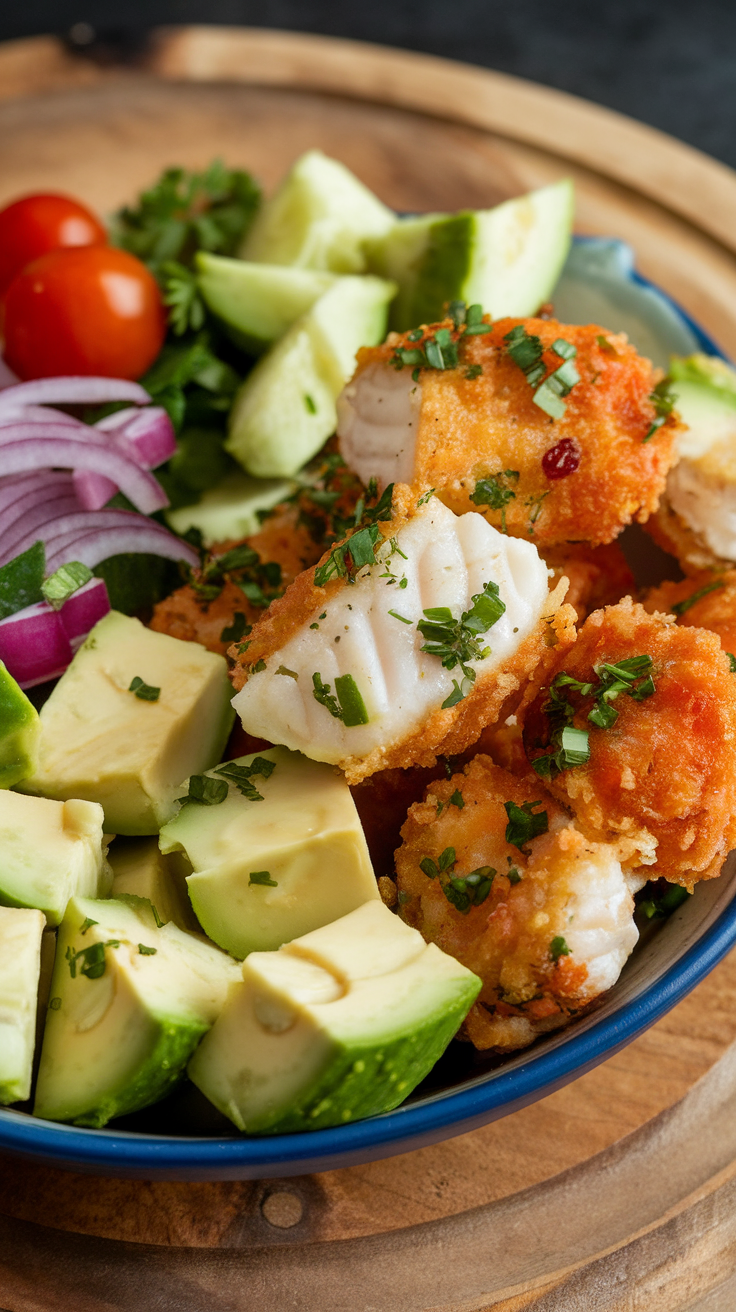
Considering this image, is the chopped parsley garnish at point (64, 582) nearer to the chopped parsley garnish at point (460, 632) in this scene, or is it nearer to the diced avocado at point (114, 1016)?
the diced avocado at point (114, 1016)

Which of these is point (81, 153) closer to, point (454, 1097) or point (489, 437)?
point (489, 437)

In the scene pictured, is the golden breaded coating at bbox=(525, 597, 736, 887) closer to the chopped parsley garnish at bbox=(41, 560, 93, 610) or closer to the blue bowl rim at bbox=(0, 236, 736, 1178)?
the blue bowl rim at bbox=(0, 236, 736, 1178)

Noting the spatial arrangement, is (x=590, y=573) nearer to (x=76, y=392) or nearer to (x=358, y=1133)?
(x=358, y=1133)

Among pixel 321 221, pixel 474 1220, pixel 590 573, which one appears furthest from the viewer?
pixel 321 221

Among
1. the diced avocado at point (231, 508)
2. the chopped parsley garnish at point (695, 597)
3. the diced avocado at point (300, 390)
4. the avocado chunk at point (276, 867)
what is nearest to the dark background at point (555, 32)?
the diced avocado at point (300, 390)

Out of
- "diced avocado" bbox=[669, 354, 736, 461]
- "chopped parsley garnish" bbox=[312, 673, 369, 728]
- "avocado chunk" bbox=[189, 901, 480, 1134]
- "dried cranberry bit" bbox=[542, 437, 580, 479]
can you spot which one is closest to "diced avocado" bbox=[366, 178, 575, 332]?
"diced avocado" bbox=[669, 354, 736, 461]

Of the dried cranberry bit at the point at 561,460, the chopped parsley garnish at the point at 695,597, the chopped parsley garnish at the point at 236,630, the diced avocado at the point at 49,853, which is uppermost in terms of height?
the dried cranberry bit at the point at 561,460

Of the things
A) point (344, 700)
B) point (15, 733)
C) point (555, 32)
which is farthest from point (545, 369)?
point (555, 32)
